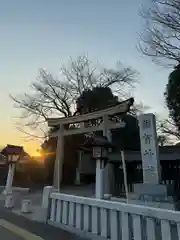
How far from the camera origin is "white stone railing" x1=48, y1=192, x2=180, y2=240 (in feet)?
10.2

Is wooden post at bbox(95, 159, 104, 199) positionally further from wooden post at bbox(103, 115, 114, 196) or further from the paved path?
wooden post at bbox(103, 115, 114, 196)

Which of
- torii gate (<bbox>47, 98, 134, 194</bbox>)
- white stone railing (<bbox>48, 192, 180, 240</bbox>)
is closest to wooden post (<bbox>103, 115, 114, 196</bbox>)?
torii gate (<bbox>47, 98, 134, 194</bbox>)

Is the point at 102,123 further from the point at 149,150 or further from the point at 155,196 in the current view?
the point at 155,196

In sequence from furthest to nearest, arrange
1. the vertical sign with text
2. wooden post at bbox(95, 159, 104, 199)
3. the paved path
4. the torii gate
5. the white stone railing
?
1. the torii gate
2. the vertical sign with text
3. wooden post at bbox(95, 159, 104, 199)
4. the paved path
5. the white stone railing

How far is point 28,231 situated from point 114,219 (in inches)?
92.4

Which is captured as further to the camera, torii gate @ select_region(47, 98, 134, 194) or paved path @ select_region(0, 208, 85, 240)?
torii gate @ select_region(47, 98, 134, 194)

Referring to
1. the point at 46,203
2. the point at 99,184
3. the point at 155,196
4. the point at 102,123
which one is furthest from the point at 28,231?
the point at 102,123

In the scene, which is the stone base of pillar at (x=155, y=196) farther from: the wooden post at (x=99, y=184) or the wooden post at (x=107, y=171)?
the wooden post at (x=107, y=171)

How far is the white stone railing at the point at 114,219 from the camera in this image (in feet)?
10.2

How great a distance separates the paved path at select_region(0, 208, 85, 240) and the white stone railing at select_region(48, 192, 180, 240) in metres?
0.18

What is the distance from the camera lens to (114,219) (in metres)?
3.88

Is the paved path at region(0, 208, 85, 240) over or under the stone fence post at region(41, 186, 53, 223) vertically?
under

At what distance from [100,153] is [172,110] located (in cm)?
1017

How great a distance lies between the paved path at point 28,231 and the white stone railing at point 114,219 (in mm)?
179
